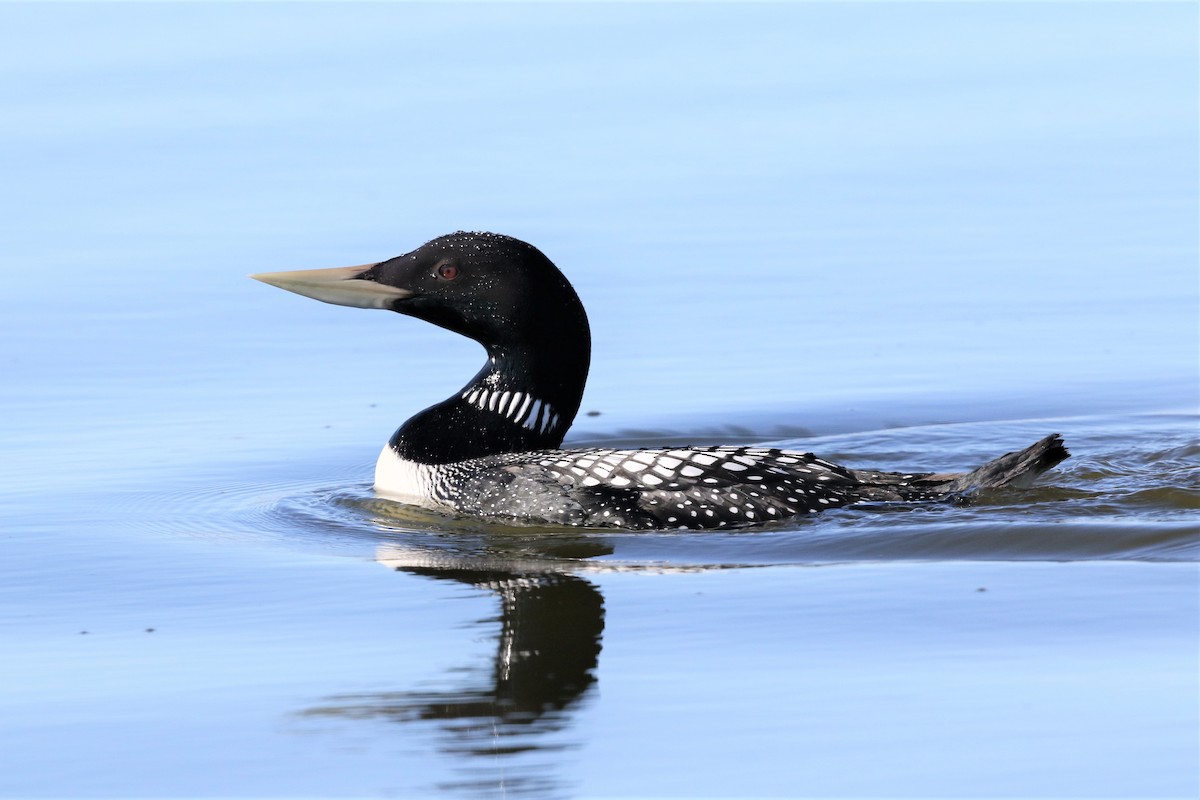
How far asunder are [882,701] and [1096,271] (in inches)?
243

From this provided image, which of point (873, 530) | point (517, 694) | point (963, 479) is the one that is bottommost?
point (517, 694)

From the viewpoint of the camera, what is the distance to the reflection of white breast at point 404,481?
707 cm

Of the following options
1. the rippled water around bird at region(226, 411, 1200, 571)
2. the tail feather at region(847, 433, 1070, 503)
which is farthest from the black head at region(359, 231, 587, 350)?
the tail feather at region(847, 433, 1070, 503)

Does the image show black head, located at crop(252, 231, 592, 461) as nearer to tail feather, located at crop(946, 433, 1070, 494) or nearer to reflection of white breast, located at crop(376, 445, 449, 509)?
reflection of white breast, located at crop(376, 445, 449, 509)

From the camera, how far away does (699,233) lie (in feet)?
36.4

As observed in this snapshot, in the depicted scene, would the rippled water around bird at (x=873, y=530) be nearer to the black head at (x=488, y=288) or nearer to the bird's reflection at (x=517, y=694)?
the bird's reflection at (x=517, y=694)

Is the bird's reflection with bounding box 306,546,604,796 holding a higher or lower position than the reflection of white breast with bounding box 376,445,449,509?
lower

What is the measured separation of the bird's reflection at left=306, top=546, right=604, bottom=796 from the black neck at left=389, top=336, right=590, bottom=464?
113cm

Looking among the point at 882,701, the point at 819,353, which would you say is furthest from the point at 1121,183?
the point at 882,701

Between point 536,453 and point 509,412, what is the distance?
0.20m

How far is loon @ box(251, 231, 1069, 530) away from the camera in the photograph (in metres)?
6.62

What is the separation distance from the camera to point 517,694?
4.90m

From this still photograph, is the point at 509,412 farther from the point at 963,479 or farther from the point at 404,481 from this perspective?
the point at 963,479

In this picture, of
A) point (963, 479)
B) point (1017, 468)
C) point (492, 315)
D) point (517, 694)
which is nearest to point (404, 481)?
point (492, 315)
